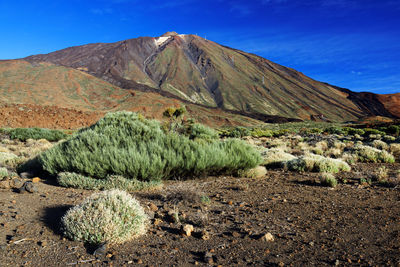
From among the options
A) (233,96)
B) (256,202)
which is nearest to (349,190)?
(256,202)

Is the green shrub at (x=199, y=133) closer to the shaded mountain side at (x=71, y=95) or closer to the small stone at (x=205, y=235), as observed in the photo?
the small stone at (x=205, y=235)

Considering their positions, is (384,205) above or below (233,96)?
below

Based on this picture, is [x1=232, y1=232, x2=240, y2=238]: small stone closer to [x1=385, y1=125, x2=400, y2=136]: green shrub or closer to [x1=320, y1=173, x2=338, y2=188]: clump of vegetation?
[x1=320, y1=173, x2=338, y2=188]: clump of vegetation

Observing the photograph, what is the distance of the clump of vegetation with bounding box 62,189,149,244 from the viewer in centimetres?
344

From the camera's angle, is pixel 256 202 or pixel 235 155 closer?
pixel 256 202

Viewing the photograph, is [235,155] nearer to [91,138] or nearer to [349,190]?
[349,190]

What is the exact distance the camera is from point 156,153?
673cm

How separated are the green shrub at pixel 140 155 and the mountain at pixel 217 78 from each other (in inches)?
4031

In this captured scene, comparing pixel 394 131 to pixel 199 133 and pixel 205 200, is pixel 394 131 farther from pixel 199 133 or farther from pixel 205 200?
pixel 205 200

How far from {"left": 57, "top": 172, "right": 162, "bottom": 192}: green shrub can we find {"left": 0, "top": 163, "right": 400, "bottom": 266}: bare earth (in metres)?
0.21

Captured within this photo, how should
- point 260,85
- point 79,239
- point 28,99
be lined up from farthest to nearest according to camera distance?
point 260,85 → point 28,99 → point 79,239

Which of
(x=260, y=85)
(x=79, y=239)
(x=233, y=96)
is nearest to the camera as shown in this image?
(x=79, y=239)

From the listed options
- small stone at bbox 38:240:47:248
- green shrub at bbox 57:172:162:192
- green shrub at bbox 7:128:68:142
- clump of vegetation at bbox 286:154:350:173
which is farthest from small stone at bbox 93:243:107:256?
green shrub at bbox 7:128:68:142

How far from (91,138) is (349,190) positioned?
20.2 feet
